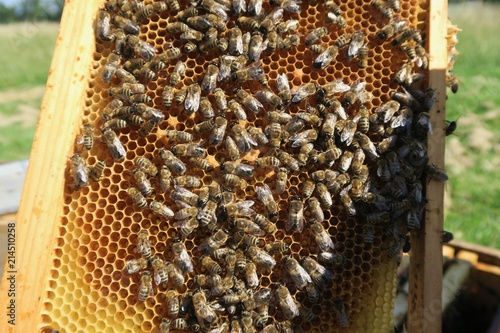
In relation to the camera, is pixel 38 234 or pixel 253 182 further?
pixel 253 182

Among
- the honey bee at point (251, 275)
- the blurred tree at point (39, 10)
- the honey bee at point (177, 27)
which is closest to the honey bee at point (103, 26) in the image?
the honey bee at point (177, 27)

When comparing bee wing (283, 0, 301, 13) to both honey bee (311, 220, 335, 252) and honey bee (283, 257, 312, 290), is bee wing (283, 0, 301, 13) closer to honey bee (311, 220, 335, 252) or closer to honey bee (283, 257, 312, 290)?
honey bee (311, 220, 335, 252)

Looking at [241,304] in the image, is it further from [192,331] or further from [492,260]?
[492,260]

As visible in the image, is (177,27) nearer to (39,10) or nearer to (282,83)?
(282,83)

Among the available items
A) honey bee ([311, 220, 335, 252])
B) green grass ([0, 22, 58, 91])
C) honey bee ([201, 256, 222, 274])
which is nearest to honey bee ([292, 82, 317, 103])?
honey bee ([311, 220, 335, 252])

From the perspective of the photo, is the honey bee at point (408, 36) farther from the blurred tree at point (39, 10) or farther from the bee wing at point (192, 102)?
the blurred tree at point (39, 10)

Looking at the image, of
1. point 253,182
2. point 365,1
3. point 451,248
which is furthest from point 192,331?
point 451,248
